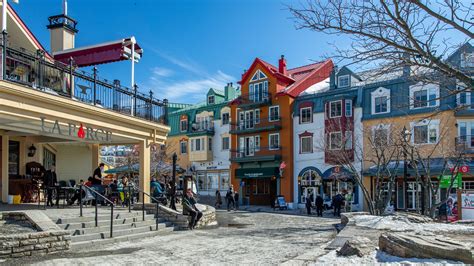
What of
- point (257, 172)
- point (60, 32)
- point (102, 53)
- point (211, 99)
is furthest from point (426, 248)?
point (211, 99)

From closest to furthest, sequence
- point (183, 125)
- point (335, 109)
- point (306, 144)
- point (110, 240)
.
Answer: point (110, 240)
point (335, 109)
point (306, 144)
point (183, 125)

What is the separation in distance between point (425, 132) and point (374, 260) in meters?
25.3

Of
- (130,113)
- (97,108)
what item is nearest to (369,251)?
(97,108)

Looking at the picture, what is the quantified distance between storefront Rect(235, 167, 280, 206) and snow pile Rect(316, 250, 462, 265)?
30249 mm

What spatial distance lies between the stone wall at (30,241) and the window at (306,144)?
92.0ft

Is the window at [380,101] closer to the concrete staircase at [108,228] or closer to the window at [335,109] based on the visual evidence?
the window at [335,109]

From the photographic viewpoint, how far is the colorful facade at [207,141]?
4394cm

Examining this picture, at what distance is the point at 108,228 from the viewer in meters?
11.9

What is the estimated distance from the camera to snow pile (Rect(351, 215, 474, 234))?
1094 cm

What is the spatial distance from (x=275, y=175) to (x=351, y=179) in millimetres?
6657

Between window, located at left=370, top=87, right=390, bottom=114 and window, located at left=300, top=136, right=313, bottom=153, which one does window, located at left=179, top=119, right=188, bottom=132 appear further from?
window, located at left=370, top=87, right=390, bottom=114

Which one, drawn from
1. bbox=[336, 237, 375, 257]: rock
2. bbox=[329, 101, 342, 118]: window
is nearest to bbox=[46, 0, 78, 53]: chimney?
bbox=[336, 237, 375, 257]: rock

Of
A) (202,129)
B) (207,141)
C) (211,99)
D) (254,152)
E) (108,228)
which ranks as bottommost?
(108,228)

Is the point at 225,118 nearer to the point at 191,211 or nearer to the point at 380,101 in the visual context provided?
the point at 380,101
